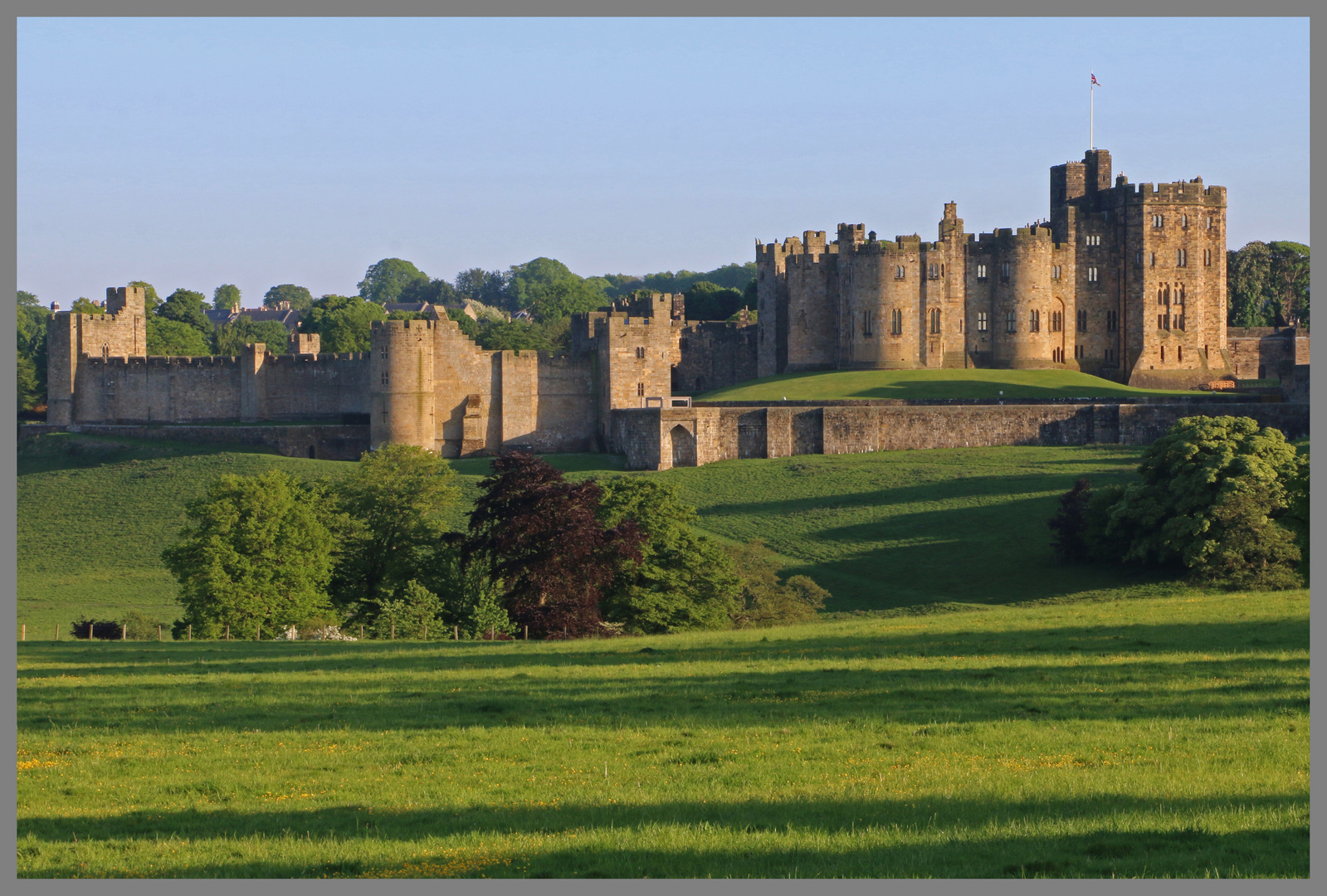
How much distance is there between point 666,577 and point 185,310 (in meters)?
85.1

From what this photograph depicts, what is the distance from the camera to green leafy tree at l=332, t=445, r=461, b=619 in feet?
140

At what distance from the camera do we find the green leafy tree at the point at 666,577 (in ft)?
123

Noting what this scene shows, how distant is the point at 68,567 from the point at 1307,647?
4144 cm

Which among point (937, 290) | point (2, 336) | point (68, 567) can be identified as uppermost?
point (937, 290)

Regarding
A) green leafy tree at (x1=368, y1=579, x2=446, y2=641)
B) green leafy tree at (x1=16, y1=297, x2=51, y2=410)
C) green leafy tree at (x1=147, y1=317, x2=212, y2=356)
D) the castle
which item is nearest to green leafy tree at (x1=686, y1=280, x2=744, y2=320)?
the castle

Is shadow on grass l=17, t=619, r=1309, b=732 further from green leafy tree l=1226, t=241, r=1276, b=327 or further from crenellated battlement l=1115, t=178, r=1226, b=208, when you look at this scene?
green leafy tree l=1226, t=241, r=1276, b=327

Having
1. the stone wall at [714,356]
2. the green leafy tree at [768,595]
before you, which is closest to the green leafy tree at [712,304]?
the stone wall at [714,356]

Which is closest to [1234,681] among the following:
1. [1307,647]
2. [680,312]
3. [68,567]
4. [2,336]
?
[1307,647]

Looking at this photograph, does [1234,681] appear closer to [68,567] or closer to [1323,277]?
[1323,277]

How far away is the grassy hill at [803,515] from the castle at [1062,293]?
16.4 metres

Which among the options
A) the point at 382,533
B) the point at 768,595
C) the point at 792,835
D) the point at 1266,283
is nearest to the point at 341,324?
the point at 1266,283

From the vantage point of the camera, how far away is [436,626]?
36.0m

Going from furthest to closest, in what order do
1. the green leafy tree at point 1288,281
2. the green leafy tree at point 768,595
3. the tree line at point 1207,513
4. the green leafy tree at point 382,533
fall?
the green leafy tree at point 1288,281 → the green leafy tree at point 382,533 → the tree line at point 1207,513 → the green leafy tree at point 768,595

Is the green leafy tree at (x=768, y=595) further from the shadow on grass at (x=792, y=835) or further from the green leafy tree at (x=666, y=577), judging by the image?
the shadow on grass at (x=792, y=835)
